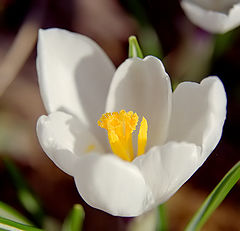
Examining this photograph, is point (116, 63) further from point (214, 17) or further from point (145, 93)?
point (145, 93)

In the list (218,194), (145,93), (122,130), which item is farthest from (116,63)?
(218,194)

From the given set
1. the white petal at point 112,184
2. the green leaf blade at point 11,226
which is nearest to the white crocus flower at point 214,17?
the white petal at point 112,184

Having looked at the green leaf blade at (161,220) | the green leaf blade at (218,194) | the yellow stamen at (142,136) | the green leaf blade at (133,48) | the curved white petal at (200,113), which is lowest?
the green leaf blade at (161,220)

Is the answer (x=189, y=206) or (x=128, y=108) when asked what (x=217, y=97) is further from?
(x=189, y=206)

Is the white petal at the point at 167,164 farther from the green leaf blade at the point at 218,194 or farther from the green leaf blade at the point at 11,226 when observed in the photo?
the green leaf blade at the point at 11,226

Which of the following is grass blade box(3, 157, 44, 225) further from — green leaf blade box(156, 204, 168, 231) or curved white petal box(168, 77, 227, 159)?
curved white petal box(168, 77, 227, 159)

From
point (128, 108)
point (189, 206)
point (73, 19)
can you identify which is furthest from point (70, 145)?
point (73, 19)

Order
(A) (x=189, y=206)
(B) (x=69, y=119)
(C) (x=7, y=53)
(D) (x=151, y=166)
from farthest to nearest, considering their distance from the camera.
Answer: (C) (x=7, y=53)
(A) (x=189, y=206)
(B) (x=69, y=119)
(D) (x=151, y=166)
